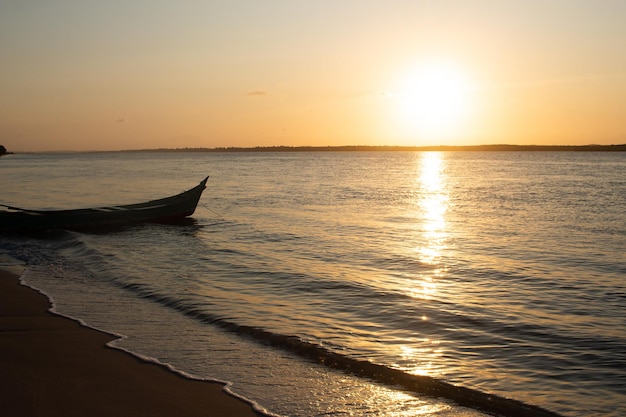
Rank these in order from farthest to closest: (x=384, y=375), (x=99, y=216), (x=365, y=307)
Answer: (x=99, y=216) → (x=365, y=307) → (x=384, y=375)

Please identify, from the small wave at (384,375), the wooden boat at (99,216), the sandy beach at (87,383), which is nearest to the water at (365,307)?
the small wave at (384,375)

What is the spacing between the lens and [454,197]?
40688 millimetres

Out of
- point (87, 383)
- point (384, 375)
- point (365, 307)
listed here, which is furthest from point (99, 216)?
point (384, 375)

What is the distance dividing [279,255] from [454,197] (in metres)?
26.7

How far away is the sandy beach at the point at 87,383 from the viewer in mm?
5605

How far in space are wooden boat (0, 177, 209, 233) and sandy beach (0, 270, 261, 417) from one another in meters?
13.1

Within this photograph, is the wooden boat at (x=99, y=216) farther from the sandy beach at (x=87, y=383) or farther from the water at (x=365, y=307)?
the sandy beach at (x=87, y=383)

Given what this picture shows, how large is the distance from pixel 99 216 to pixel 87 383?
17.4m

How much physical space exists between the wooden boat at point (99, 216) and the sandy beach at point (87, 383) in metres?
13.1

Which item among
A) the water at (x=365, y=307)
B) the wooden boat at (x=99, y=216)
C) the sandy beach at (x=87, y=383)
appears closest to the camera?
the sandy beach at (x=87, y=383)

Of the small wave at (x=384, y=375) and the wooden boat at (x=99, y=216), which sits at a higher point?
the wooden boat at (x=99, y=216)

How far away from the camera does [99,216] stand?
2250 centimetres

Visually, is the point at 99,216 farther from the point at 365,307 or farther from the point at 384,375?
the point at 384,375

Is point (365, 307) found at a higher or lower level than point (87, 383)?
lower
